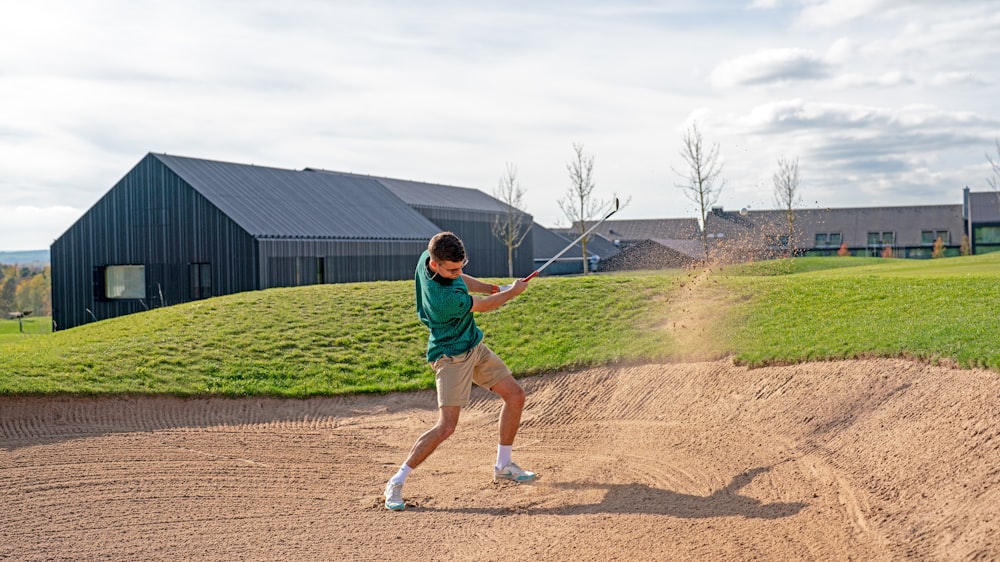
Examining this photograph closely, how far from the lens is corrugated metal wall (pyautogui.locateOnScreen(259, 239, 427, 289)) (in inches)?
1303

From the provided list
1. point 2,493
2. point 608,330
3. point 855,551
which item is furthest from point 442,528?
point 608,330

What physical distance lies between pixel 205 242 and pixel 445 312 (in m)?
28.1

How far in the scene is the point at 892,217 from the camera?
3049 inches

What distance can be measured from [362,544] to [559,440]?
378 centimetres

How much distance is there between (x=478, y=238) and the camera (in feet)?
175

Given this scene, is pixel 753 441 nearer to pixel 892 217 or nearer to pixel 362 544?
pixel 362 544

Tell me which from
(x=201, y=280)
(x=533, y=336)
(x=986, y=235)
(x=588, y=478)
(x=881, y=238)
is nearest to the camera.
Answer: (x=588, y=478)

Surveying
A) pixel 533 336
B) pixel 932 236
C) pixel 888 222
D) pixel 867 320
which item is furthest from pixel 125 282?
pixel 932 236

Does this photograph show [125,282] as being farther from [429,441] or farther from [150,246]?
[429,441]

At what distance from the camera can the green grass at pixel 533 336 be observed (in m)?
11.1

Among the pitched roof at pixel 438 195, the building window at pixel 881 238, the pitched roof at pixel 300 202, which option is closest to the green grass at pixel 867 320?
the pitched roof at pixel 300 202

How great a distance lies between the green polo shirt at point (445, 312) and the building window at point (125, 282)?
100 ft

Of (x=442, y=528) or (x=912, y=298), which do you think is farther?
(x=912, y=298)

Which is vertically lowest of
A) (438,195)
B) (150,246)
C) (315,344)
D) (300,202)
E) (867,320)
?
(315,344)
